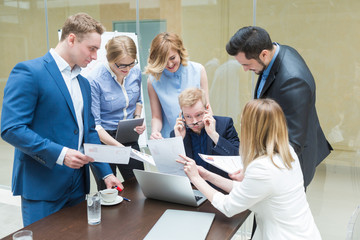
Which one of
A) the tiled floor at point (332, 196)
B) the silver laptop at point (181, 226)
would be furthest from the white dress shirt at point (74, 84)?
the tiled floor at point (332, 196)

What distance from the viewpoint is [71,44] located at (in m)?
1.72

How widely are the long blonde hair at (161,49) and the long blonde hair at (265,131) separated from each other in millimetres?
1065

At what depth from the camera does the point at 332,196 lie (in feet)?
12.2

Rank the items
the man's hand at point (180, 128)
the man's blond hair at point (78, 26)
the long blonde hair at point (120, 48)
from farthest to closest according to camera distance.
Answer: the long blonde hair at point (120, 48) < the man's hand at point (180, 128) < the man's blond hair at point (78, 26)

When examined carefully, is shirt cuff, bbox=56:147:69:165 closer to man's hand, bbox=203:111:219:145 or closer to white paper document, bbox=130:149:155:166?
white paper document, bbox=130:149:155:166

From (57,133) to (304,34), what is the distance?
279 cm

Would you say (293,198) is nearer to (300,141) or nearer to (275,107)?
(275,107)

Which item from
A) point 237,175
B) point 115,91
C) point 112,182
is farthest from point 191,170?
point 115,91

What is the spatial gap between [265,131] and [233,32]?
107 inches

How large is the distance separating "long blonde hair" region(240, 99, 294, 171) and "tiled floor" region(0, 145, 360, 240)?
223 centimetres

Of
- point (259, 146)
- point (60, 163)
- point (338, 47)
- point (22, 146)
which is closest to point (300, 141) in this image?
point (259, 146)

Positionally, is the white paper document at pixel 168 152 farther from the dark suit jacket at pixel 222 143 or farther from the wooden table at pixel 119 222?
the dark suit jacket at pixel 222 143

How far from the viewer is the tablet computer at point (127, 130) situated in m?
2.38

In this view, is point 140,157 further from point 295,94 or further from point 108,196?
point 295,94
